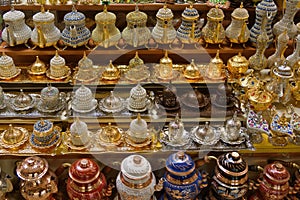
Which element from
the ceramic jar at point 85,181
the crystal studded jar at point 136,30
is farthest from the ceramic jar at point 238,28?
the ceramic jar at point 85,181

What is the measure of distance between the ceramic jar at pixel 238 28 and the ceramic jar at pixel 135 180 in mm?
932

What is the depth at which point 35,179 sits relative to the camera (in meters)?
2.00

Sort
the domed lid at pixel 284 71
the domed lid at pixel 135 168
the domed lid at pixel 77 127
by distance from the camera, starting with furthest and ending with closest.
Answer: the domed lid at pixel 284 71, the domed lid at pixel 77 127, the domed lid at pixel 135 168

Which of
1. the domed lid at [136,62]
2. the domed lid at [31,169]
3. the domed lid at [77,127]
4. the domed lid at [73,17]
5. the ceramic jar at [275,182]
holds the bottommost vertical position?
the ceramic jar at [275,182]

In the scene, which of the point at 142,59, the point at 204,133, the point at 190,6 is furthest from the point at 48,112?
the point at 190,6

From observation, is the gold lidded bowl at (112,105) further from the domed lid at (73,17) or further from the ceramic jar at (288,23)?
the ceramic jar at (288,23)

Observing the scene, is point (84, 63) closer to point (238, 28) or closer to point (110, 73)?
point (110, 73)

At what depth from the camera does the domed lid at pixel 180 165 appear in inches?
78.1

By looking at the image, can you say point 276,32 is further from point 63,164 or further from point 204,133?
point 63,164

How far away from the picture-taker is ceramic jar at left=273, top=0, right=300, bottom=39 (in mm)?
2404

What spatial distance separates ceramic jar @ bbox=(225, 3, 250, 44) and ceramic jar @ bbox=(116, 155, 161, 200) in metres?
0.93

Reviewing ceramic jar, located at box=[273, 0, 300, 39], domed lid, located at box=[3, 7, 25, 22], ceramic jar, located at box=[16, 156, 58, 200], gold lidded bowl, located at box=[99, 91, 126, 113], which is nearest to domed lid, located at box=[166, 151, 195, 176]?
gold lidded bowl, located at box=[99, 91, 126, 113]

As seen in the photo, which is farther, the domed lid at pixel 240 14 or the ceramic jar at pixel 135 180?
the domed lid at pixel 240 14

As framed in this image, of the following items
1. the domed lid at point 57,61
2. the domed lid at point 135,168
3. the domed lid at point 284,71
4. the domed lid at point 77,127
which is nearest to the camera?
the domed lid at point 135,168
